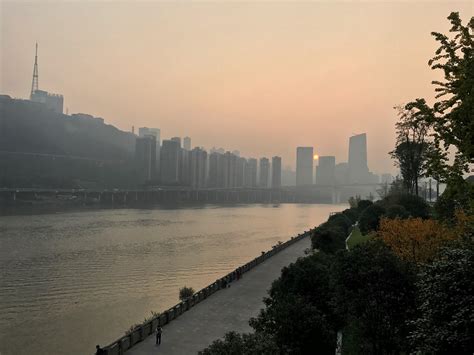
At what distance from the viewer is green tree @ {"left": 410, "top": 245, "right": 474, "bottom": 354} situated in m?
5.90

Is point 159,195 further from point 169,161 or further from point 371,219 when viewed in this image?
point 371,219

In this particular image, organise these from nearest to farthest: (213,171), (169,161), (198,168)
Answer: (169,161) < (198,168) < (213,171)

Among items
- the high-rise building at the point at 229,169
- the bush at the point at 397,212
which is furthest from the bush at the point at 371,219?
the high-rise building at the point at 229,169

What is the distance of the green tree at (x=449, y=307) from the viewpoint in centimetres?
590

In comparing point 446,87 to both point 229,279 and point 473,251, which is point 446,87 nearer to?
point 473,251

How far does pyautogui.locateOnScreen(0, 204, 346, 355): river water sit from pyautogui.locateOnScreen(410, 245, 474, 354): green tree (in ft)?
47.8

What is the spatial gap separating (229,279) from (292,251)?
45.3 ft

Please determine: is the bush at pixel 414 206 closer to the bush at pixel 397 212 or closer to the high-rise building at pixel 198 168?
the bush at pixel 397 212

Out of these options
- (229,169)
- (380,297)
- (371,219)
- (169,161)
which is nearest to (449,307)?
(380,297)

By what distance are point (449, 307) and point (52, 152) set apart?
127 meters

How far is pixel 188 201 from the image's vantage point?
146m

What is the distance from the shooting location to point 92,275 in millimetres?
29516

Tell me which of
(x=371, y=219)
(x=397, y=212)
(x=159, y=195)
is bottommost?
(x=159, y=195)

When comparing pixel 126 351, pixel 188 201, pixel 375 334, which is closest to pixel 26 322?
pixel 126 351
